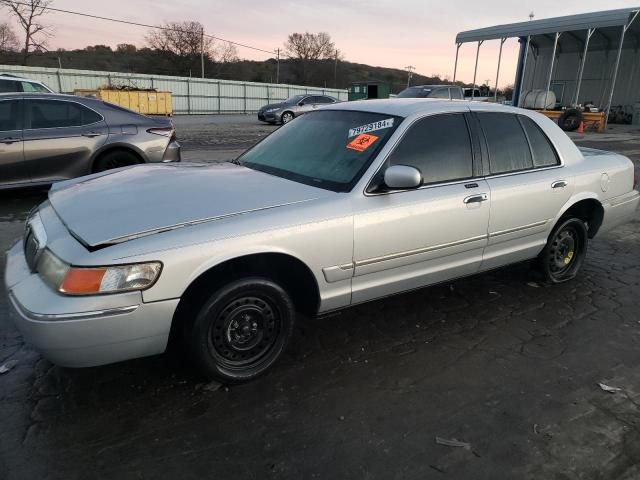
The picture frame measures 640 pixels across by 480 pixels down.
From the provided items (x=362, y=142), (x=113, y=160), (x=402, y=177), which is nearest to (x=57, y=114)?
(x=113, y=160)

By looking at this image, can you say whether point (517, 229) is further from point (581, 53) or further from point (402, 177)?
point (581, 53)

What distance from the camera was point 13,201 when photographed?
6887 millimetres

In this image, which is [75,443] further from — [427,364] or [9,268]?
[427,364]

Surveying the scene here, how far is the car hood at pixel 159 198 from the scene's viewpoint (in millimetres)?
2557

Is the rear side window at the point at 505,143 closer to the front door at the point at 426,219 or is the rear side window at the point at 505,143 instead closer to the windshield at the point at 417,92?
the front door at the point at 426,219

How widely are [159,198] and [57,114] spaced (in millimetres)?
4750

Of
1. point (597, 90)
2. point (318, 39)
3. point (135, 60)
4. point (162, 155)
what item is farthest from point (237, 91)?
point (318, 39)

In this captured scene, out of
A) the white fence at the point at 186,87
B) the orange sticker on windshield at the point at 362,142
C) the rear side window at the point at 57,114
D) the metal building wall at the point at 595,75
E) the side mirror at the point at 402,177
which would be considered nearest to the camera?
the side mirror at the point at 402,177

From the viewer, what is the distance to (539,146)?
416cm

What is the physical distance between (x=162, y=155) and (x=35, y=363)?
4.62 m

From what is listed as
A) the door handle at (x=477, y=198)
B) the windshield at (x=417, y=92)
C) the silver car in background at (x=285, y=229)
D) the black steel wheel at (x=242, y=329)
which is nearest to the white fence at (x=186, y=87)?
the windshield at (x=417, y=92)

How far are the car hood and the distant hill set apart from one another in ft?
164

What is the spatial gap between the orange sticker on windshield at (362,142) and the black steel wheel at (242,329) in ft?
3.79

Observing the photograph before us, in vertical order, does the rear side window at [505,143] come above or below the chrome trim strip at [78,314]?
above
